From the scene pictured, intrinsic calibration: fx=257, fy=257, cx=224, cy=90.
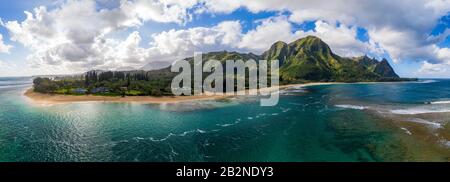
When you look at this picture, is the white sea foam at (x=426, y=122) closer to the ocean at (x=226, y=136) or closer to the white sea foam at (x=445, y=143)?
the ocean at (x=226, y=136)

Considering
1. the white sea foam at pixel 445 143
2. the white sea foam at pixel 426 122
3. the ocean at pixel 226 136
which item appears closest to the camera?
the ocean at pixel 226 136

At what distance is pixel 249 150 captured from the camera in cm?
4028

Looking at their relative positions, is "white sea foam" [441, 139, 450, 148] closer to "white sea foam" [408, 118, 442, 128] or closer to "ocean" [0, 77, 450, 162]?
"ocean" [0, 77, 450, 162]

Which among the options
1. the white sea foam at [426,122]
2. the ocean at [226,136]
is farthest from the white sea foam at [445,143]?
the white sea foam at [426,122]

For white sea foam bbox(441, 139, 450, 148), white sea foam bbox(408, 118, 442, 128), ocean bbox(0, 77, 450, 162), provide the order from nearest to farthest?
ocean bbox(0, 77, 450, 162) < white sea foam bbox(441, 139, 450, 148) < white sea foam bbox(408, 118, 442, 128)

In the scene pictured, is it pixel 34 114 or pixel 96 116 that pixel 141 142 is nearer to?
pixel 96 116

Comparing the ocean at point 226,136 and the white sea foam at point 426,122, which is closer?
the ocean at point 226,136

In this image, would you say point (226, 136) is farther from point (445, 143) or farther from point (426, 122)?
point (426, 122)

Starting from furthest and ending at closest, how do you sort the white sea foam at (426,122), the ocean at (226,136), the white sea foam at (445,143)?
the white sea foam at (426,122)
the white sea foam at (445,143)
the ocean at (226,136)

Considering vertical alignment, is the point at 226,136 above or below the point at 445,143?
above

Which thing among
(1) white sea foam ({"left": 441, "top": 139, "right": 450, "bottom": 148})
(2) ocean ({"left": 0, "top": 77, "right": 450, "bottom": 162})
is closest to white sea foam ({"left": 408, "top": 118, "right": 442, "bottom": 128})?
(2) ocean ({"left": 0, "top": 77, "right": 450, "bottom": 162})

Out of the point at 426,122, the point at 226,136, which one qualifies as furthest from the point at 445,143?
the point at 226,136
